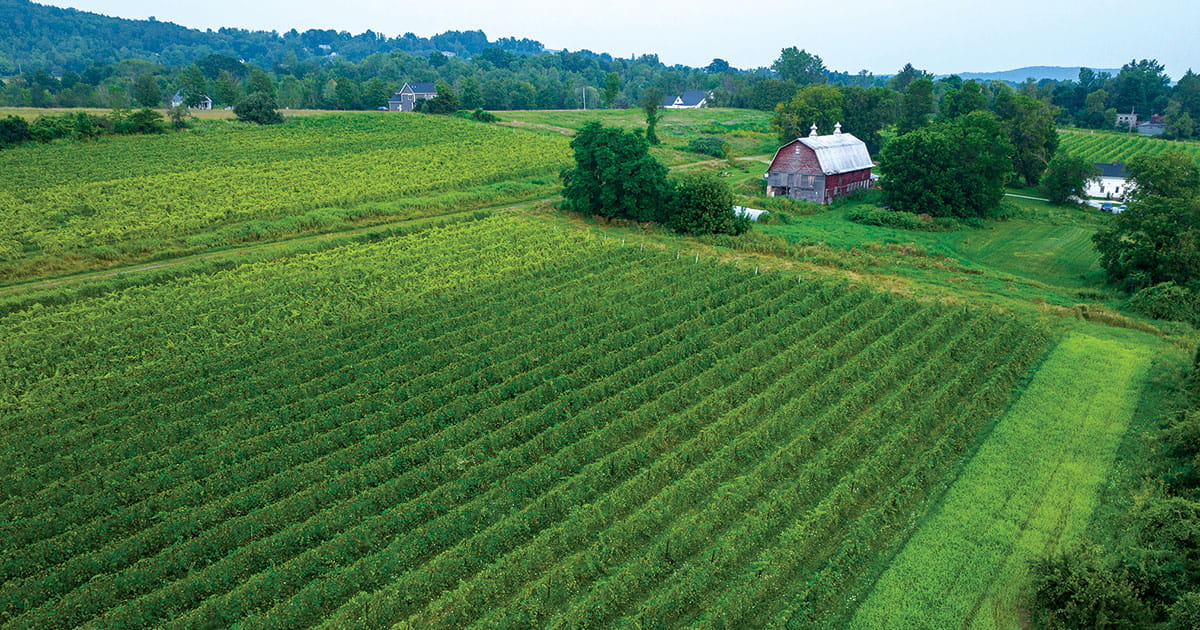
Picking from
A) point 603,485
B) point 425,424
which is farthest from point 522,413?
point 603,485

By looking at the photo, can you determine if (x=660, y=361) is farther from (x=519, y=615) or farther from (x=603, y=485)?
(x=519, y=615)

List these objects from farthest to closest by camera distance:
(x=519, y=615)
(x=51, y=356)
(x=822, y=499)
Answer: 1. (x=51, y=356)
2. (x=822, y=499)
3. (x=519, y=615)

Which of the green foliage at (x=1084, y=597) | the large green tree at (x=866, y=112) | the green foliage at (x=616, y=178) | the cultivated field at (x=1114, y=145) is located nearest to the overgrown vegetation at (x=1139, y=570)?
the green foliage at (x=1084, y=597)

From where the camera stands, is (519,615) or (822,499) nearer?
(519,615)

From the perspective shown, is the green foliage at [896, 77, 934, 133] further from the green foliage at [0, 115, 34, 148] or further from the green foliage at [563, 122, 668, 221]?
the green foliage at [0, 115, 34, 148]

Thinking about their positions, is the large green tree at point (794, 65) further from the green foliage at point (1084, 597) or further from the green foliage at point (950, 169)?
the green foliage at point (1084, 597)

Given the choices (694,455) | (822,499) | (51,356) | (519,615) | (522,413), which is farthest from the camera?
(51,356)
